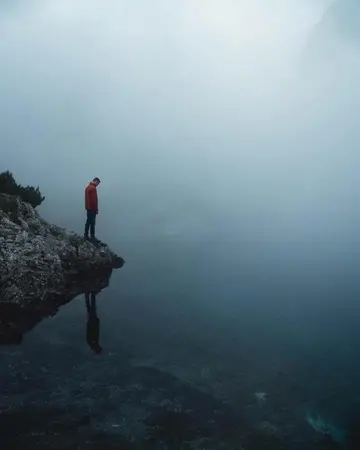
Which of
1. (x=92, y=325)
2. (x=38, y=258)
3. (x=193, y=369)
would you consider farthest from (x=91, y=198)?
(x=193, y=369)

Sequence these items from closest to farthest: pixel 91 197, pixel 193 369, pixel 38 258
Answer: pixel 193 369 → pixel 38 258 → pixel 91 197

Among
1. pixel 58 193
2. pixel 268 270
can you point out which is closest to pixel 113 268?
pixel 268 270

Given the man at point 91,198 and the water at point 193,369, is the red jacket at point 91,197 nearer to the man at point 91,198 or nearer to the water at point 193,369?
the man at point 91,198

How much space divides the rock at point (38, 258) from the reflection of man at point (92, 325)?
815 mm

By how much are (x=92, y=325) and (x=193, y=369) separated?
14.9 ft

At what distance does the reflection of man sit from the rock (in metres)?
0.81

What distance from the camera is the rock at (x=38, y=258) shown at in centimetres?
1962

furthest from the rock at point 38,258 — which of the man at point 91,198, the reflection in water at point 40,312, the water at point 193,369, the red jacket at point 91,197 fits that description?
the red jacket at point 91,197

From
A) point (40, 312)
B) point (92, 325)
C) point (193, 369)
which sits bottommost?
point (193, 369)

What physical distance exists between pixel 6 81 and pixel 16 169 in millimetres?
148146

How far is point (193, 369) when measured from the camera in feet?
49.5

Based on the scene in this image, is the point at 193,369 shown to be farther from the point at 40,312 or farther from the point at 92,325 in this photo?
the point at 40,312

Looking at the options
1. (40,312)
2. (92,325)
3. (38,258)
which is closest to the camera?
(92,325)

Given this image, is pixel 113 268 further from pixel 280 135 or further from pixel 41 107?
pixel 41 107
